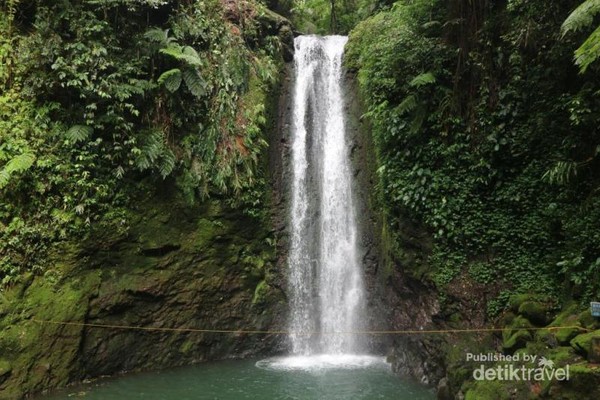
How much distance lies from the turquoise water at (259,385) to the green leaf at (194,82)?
19.4ft

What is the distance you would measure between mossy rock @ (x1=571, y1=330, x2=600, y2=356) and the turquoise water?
2628 mm

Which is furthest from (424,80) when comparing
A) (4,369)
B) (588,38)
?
(4,369)

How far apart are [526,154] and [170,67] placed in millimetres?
7475

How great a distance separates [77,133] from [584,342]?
857 cm

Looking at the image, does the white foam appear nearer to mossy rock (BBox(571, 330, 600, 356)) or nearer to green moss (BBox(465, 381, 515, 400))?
green moss (BBox(465, 381, 515, 400))

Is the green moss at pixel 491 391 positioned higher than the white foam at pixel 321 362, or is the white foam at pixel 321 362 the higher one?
the green moss at pixel 491 391

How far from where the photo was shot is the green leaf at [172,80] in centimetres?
914

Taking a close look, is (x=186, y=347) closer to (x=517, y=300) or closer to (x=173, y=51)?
(x=173, y=51)

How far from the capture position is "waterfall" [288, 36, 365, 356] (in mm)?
10375

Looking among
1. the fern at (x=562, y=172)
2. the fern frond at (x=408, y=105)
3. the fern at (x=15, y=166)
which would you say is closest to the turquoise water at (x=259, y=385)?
the fern at (x=15, y=166)

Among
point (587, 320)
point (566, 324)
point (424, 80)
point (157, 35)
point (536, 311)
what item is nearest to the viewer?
point (587, 320)

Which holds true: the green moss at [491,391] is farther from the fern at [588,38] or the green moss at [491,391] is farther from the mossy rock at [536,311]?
the fern at [588,38]

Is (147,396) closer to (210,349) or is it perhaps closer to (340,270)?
(210,349)

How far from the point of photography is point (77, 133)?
320 inches
